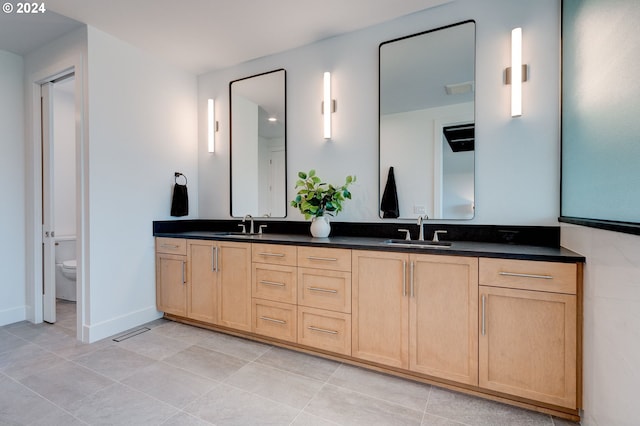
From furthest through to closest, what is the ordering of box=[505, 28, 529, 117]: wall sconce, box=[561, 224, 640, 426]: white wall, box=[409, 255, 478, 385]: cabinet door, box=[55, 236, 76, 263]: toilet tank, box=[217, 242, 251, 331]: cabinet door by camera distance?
1. box=[55, 236, 76, 263]: toilet tank
2. box=[217, 242, 251, 331]: cabinet door
3. box=[505, 28, 529, 117]: wall sconce
4. box=[409, 255, 478, 385]: cabinet door
5. box=[561, 224, 640, 426]: white wall

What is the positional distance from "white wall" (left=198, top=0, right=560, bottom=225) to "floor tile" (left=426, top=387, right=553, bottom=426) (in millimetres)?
1147

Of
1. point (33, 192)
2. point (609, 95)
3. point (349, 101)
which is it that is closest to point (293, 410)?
point (609, 95)

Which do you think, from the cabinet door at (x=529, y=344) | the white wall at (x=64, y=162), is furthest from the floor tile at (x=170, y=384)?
the white wall at (x=64, y=162)

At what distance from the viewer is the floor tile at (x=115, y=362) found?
2.09 metres

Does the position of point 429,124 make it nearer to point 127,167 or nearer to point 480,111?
point 480,111

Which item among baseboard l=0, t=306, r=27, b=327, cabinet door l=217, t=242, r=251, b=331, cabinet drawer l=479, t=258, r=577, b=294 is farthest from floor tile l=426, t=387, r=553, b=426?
baseboard l=0, t=306, r=27, b=327

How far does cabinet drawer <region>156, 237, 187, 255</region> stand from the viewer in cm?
294

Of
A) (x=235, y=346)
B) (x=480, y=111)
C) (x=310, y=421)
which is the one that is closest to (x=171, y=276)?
(x=235, y=346)

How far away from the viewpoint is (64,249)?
396 centimetres

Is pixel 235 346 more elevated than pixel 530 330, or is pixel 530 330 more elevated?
pixel 530 330

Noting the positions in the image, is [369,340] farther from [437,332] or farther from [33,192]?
[33,192]

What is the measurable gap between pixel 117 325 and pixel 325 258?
2036 mm

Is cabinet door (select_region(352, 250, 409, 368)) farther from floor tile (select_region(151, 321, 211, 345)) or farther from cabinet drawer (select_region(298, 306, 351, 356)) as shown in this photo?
floor tile (select_region(151, 321, 211, 345))

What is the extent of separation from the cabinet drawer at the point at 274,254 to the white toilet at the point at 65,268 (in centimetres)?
252
